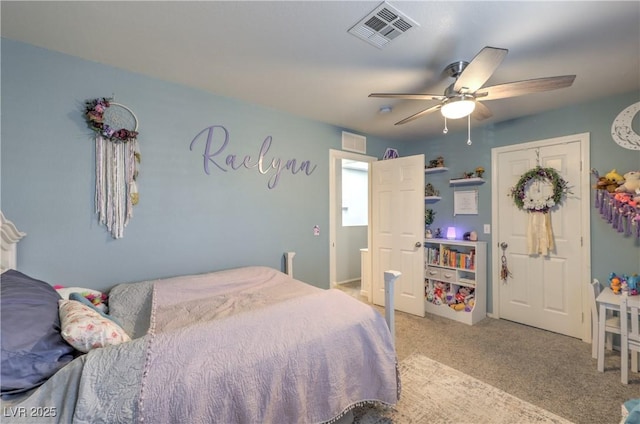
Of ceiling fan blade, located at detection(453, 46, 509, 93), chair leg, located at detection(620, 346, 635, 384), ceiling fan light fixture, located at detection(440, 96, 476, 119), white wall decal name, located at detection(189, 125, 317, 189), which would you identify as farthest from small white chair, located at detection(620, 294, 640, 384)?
white wall decal name, located at detection(189, 125, 317, 189)

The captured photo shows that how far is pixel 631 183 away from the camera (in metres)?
2.34

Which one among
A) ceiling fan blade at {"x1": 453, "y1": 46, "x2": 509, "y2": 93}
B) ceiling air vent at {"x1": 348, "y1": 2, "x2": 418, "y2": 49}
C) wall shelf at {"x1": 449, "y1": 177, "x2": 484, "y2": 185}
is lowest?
wall shelf at {"x1": 449, "y1": 177, "x2": 484, "y2": 185}

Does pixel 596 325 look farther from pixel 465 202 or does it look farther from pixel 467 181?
pixel 467 181

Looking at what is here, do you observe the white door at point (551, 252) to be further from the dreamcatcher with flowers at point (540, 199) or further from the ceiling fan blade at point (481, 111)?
the ceiling fan blade at point (481, 111)

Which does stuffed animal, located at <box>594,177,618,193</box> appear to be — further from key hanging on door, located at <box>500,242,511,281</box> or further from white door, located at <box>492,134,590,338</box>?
key hanging on door, located at <box>500,242,511,281</box>

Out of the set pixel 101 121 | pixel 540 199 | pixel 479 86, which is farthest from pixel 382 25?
pixel 540 199

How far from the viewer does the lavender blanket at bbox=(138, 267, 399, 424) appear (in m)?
1.08

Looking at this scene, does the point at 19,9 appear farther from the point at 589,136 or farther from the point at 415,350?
the point at 589,136

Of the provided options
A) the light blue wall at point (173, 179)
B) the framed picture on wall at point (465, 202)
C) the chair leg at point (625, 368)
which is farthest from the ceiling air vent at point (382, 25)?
the chair leg at point (625, 368)

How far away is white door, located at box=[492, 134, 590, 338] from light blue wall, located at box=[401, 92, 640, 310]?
0.08m

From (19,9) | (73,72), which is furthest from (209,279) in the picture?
(19,9)

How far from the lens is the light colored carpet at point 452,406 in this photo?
172 cm

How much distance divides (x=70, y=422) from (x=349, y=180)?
4.94 m

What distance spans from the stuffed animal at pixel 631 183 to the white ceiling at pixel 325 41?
784mm
